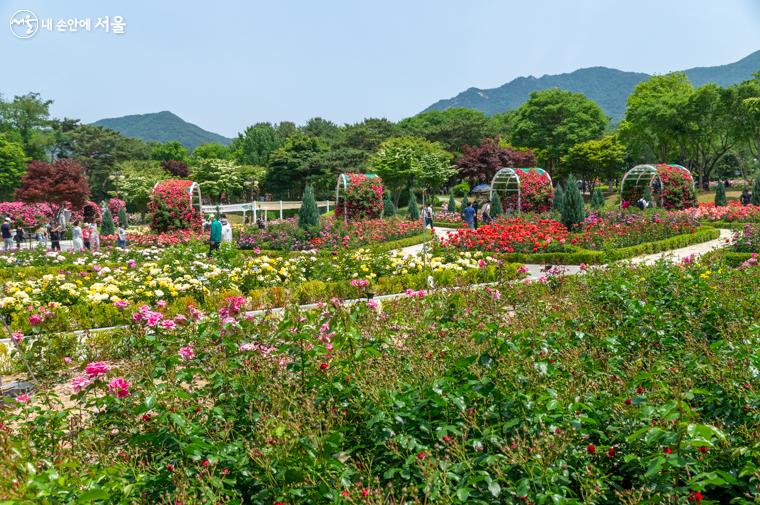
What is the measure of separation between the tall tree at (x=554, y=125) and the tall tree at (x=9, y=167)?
46041 millimetres

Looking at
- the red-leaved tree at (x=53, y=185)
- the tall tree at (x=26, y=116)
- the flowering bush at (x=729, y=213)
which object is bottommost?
the flowering bush at (x=729, y=213)

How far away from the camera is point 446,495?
225 cm

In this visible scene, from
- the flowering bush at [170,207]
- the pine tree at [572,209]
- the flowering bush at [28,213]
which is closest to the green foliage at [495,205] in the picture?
the pine tree at [572,209]

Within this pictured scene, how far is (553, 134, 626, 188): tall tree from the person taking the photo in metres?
45.7

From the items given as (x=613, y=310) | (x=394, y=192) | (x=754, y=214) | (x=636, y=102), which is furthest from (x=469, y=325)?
(x=636, y=102)

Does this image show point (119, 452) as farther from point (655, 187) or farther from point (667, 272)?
point (655, 187)

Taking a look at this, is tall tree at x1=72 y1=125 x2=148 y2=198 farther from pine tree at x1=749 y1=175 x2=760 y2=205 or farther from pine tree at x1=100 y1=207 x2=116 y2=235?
pine tree at x1=749 y1=175 x2=760 y2=205

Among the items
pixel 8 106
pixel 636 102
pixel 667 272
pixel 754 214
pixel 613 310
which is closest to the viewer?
pixel 613 310

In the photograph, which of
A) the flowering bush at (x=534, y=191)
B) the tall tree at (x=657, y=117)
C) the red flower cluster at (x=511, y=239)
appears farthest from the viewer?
the tall tree at (x=657, y=117)

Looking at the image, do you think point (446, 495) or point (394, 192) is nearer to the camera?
point (446, 495)

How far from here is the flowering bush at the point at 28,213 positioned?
30.1 meters

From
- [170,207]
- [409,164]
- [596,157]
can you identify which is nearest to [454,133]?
[596,157]

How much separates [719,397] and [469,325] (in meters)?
1.95

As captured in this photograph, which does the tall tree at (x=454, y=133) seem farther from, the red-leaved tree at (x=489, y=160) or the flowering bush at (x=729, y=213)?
the flowering bush at (x=729, y=213)
